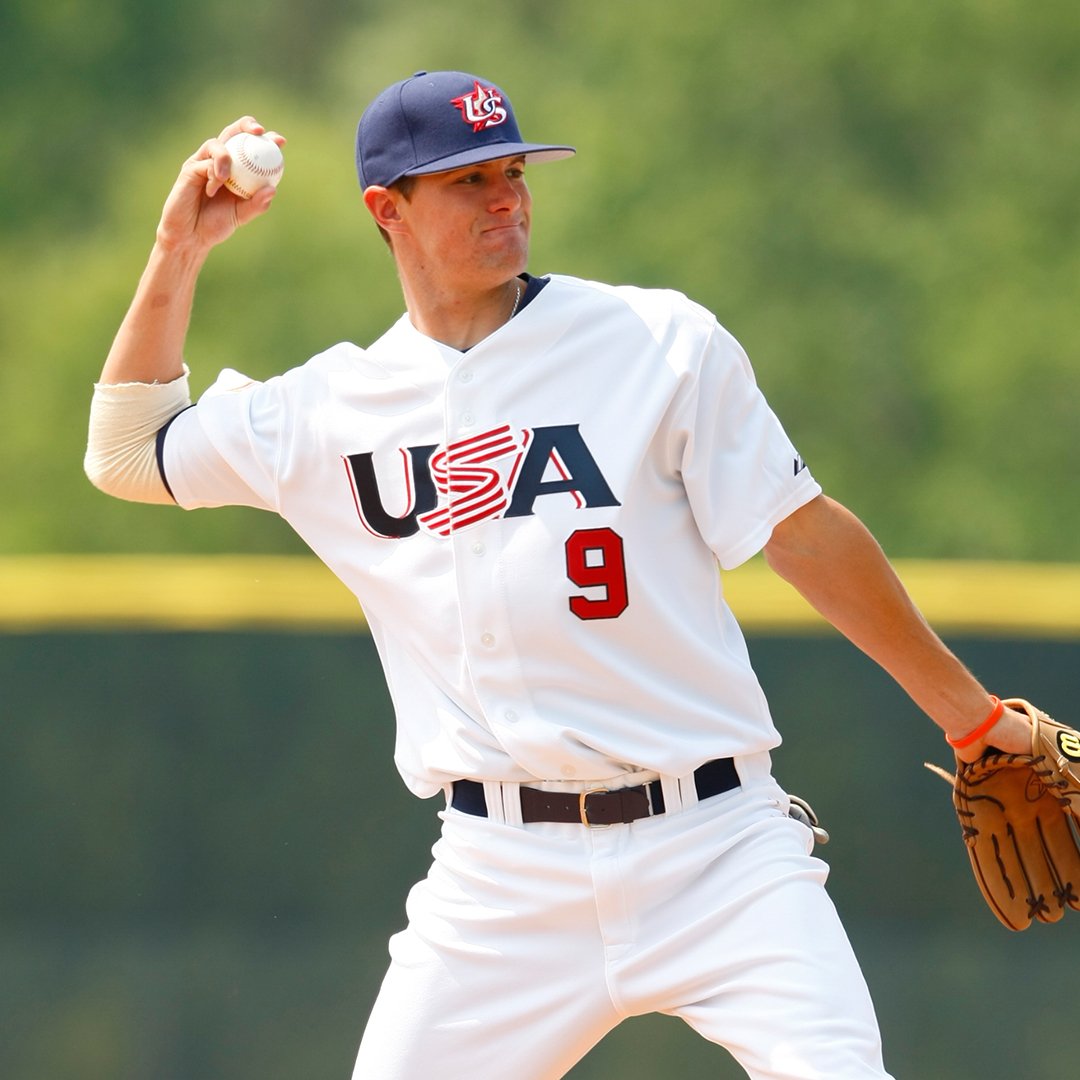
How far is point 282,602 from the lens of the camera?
204 inches

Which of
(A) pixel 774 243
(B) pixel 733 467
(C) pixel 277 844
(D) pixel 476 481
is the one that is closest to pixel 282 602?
(C) pixel 277 844

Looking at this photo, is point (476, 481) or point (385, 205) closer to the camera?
point (476, 481)

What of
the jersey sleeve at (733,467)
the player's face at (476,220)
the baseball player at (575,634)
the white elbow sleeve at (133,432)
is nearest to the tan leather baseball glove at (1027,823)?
the baseball player at (575,634)

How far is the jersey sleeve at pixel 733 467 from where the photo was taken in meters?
2.49

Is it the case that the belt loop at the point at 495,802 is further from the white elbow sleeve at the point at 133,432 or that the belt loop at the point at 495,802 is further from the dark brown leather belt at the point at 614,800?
the white elbow sleeve at the point at 133,432

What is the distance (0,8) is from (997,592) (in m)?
10.4

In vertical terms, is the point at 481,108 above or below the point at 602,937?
above

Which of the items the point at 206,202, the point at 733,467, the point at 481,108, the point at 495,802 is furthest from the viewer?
the point at 206,202

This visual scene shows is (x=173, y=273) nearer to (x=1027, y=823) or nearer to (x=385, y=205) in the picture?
(x=385, y=205)

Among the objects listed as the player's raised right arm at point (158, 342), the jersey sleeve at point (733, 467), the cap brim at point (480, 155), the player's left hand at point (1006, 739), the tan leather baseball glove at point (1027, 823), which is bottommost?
the tan leather baseball glove at point (1027, 823)

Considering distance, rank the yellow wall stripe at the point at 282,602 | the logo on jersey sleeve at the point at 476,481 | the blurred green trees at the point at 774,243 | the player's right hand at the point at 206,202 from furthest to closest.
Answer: the blurred green trees at the point at 774,243 < the yellow wall stripe at the point at 282,602 < the player's right hand at the point at 206,202 < the logo on jersey sleeve at the point at 476,481

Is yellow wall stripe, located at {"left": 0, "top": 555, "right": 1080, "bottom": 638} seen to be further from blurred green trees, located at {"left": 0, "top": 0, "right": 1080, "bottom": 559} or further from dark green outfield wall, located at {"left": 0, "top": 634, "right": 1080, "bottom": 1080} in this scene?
blurred green trees, located at {"left": 0, "top": 0, "right": 1080, "bottom": 559}

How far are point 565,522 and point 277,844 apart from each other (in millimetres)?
2776

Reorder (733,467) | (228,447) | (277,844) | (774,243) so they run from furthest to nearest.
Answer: (774,243), (277,844), (228,447), (733,467)
